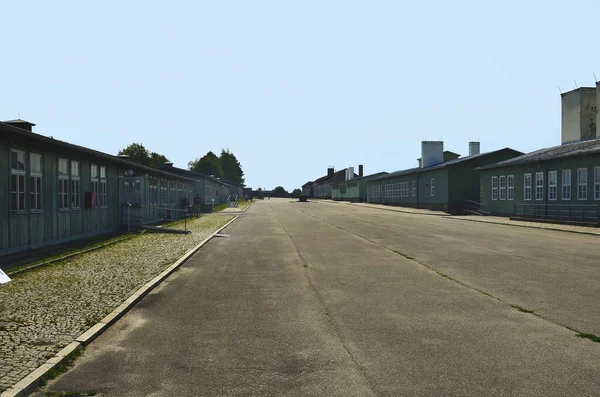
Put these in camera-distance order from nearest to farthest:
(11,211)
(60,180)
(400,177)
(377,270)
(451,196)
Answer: (377,270)
(11,211)
(60,180)
(451,196)
(400,177)

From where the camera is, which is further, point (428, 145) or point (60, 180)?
point (428, 145)

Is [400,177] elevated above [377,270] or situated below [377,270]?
above

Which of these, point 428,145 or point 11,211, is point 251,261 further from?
point 428,145

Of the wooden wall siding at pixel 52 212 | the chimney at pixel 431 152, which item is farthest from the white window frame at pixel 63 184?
the chimney at pixel 431 152

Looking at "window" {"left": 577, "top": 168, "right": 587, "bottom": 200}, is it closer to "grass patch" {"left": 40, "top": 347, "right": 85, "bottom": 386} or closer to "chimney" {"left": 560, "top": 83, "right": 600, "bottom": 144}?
"chimney" {"left": 560, "top": 83, "right": 600, "bottom": 144}

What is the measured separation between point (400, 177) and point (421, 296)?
60.6 metres

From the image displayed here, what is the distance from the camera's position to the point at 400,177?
224 ft

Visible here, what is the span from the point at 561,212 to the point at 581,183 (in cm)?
257

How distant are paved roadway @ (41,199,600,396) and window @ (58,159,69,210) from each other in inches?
307

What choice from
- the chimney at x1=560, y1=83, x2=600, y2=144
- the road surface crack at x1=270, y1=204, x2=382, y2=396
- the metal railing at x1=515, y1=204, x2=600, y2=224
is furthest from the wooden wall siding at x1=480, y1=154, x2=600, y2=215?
the road surface crack at x1=270, y1=204, x2=382, y2=396

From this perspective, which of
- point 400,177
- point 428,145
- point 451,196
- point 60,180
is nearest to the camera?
point 60,180

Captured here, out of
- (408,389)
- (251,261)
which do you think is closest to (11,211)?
(251,261)

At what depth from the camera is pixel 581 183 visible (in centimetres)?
2972

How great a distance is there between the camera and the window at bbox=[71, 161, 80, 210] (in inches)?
741
